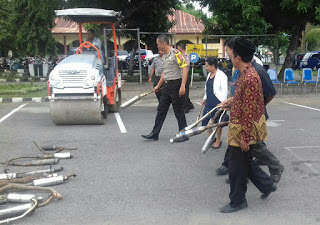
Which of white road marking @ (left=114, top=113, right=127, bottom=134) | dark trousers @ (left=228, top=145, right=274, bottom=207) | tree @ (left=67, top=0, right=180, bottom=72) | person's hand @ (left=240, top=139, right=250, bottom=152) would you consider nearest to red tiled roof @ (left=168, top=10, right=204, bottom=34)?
tree @ (left=67, top=0, right=180, bottom=72)

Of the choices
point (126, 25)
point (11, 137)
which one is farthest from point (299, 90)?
point (11, 137)

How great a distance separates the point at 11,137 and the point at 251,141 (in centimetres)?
544

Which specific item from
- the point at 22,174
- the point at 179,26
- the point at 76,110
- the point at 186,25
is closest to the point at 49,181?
the point at 22,174

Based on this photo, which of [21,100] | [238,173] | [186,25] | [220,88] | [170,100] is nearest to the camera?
[238,173]

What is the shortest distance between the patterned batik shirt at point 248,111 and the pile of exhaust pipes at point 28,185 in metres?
2.14

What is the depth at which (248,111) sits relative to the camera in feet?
13.8

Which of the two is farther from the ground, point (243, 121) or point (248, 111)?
point (248, 111)

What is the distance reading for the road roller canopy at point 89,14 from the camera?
10.1m

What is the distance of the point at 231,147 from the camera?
14.5ft

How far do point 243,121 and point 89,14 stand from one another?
693cm

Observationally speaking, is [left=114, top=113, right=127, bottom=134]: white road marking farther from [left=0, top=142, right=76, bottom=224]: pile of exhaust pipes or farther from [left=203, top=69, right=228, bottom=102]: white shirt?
[left=203, top=69, right=228, bottom=102]: white shirt

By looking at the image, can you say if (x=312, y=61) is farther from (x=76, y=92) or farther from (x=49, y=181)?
(x=49, y=181)

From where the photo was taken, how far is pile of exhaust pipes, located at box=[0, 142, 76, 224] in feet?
14.3

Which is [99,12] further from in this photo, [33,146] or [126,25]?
[126,25]
